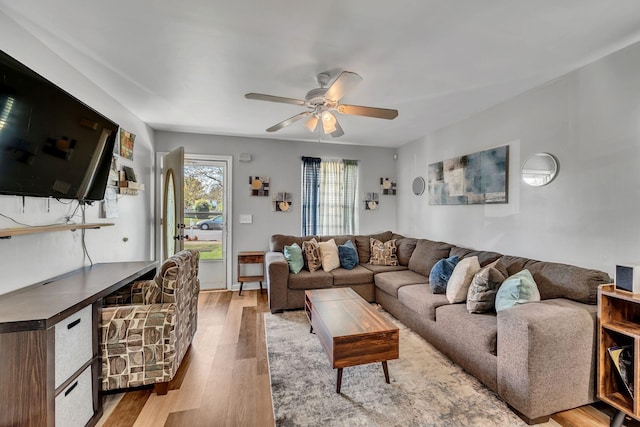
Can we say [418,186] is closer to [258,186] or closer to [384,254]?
[384,254]

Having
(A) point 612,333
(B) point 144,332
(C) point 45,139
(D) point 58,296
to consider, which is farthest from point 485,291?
(C) point 45,139

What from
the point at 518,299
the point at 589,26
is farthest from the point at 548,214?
the point at 589,26

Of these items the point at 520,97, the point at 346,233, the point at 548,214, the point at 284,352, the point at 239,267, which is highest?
the point at 520,97

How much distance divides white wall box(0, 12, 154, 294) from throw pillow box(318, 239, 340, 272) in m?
2.40

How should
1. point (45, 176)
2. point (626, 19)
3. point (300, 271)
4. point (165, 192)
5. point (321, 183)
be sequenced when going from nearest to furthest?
point (626, 19) < point (45, 176) < point (300, 271) < point (165, 192) < point (321, 183)

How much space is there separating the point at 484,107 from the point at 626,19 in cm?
142

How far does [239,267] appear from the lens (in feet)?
13.9

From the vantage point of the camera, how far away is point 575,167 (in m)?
2.28

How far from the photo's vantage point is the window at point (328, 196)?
4656mm

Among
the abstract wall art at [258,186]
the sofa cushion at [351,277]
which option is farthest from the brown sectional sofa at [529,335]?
the abstract wall art at [258,186]

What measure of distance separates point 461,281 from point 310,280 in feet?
5.73

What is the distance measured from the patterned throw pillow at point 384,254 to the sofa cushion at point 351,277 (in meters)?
0.38

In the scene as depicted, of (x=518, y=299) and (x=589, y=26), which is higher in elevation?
(x=589, y=26)

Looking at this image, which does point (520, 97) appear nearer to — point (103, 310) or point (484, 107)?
point (484, 107)
